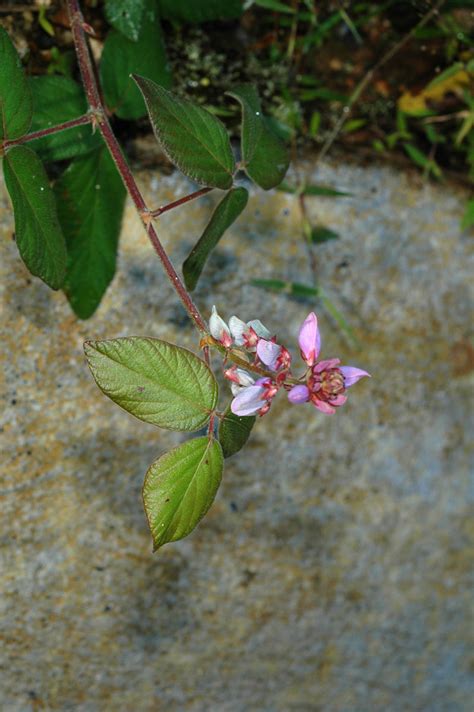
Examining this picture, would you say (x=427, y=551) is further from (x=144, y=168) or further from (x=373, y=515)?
(x=144, y=168)

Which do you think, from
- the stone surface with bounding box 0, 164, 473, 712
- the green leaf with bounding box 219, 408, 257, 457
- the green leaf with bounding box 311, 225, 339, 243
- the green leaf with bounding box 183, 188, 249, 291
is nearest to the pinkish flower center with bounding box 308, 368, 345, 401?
the green leaf with bounding box 219, 408, 257, 457

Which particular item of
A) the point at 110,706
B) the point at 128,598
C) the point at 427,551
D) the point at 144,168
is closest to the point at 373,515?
the point at 427,551

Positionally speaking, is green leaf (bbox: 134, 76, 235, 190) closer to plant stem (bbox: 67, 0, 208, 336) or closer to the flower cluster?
plant stem (bbox: 67, 0, 208, 336)

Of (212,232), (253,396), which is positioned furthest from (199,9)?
(253,396)

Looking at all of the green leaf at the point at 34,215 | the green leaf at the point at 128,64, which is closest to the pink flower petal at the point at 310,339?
the green leaf at the point at 34,215

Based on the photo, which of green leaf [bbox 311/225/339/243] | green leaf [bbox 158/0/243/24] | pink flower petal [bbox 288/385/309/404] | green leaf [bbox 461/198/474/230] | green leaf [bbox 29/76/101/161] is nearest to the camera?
pink flower petal [bbox 288/385/309/404]

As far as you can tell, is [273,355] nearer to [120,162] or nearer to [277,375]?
[277,375]

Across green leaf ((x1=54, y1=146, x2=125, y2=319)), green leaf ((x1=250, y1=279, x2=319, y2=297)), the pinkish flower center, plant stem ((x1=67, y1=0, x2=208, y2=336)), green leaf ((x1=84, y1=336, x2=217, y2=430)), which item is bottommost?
green leaf ((x1=250, y1=279, x2=319, y2=297))
